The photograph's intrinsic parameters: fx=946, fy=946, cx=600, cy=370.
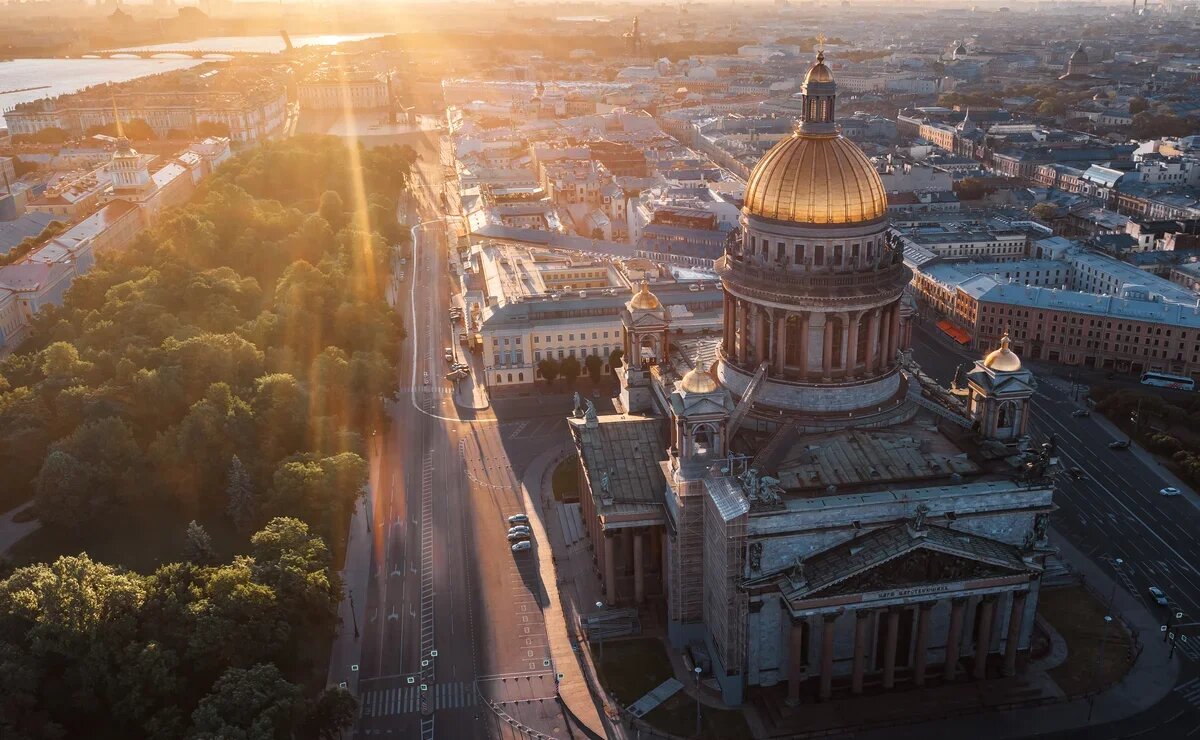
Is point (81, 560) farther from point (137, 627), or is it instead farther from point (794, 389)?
point (794, 389)

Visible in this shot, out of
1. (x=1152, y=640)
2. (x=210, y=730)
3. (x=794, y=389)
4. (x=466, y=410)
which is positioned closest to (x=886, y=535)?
(x=794, y=389)

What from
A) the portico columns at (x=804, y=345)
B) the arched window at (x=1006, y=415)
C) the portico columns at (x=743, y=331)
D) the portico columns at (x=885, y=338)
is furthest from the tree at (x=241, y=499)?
the arched window at (x=1006, y=415)

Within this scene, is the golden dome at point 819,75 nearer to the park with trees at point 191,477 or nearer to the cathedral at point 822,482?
the cathedral at point 822,482

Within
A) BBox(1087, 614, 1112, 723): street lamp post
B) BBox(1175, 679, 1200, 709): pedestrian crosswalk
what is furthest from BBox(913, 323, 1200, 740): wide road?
BBox(1087, 614, 1112, 723): street lamp post

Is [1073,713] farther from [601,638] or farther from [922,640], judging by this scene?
[601,638]

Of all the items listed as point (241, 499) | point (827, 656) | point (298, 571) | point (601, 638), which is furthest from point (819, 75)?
point (241, 499)
